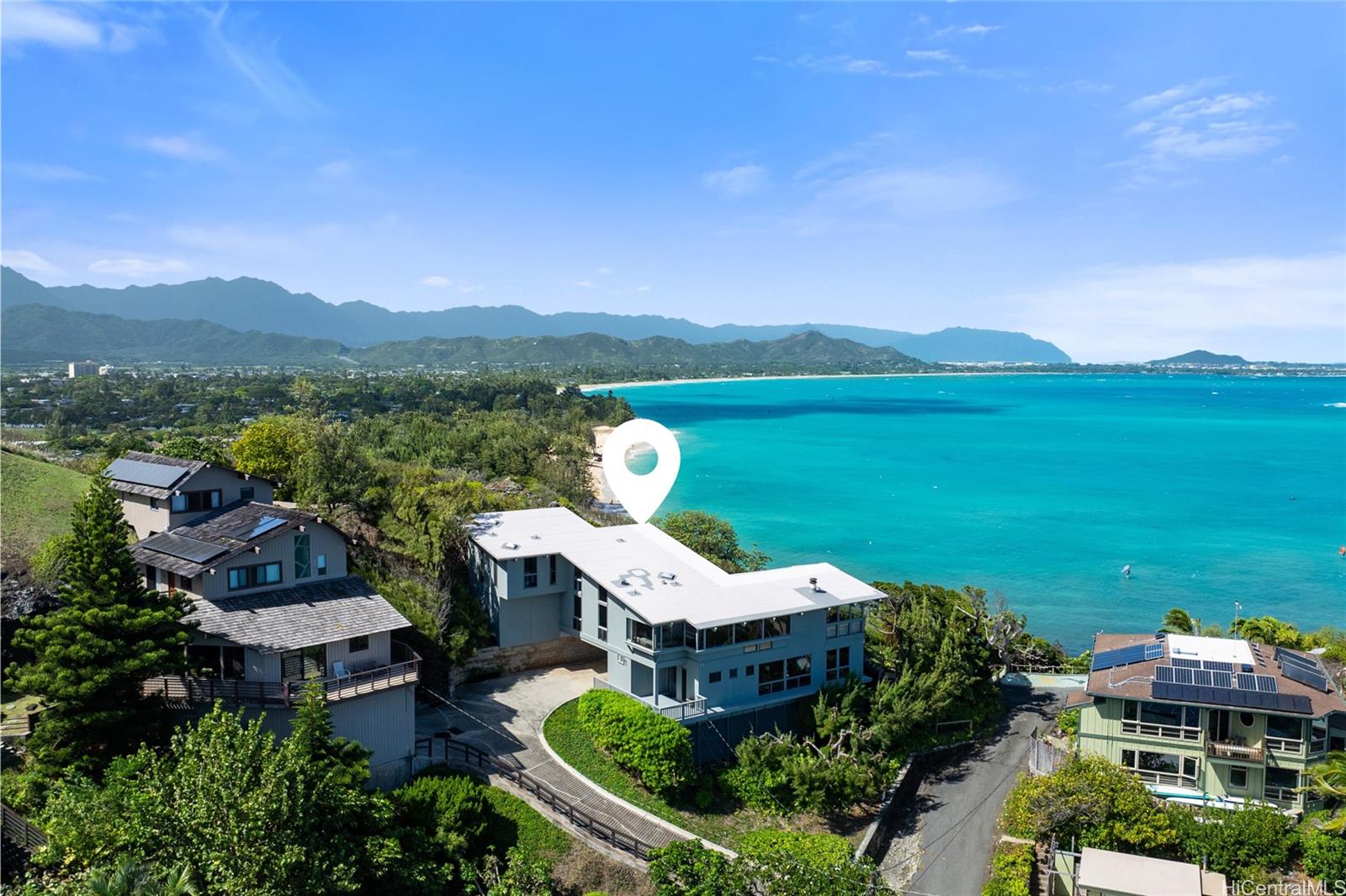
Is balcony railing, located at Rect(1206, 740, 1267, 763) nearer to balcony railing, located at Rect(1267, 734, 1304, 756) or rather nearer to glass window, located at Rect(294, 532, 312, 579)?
balcony railing, located at Rect(1267, 734, 1304, 756)

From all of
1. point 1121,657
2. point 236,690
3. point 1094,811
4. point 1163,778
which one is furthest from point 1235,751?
point 236,690

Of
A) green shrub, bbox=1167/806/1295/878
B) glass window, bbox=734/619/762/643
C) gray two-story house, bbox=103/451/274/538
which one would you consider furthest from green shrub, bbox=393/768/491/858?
green shrub, bbox=1167/806/1295/878

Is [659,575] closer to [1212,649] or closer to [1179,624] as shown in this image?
[1212,649]

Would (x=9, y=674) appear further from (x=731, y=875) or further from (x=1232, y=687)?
(x=1232, y=687)

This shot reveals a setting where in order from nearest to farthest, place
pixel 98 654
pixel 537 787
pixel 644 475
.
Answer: pixel 98 654 → pixel 537 787 → pixel 644 475

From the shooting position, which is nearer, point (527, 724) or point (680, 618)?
point (680, 618)

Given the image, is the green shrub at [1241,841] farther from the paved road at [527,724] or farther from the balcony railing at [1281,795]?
the paved road at [527,724]
